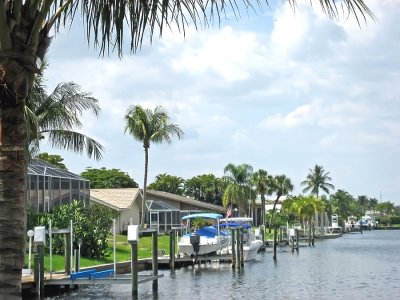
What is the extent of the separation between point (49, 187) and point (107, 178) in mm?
59359

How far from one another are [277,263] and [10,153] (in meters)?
45.7

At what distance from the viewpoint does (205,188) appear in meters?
126

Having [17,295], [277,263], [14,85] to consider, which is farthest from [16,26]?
[277,263]

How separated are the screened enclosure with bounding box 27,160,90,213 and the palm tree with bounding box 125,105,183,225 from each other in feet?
23.5

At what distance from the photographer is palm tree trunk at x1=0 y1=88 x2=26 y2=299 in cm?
623

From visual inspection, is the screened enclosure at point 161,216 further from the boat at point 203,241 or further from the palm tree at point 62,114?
the palm tree at point 62,114

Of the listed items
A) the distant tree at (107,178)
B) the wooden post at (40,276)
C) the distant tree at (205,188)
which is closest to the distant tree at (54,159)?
the distant tree at (107,178)

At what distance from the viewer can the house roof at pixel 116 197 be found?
6347 centimetres

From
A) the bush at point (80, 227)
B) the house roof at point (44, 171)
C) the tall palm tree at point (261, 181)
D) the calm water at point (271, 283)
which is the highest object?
the tall palm tree at point (261, 181)

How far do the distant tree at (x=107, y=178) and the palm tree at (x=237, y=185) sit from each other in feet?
59.5

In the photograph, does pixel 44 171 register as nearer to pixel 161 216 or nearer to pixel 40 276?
pixel 40 276

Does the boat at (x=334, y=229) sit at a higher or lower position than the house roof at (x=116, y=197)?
lower

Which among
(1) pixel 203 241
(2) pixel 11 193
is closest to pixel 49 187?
(1) pixel 203 241

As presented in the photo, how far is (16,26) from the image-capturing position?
6.38m
